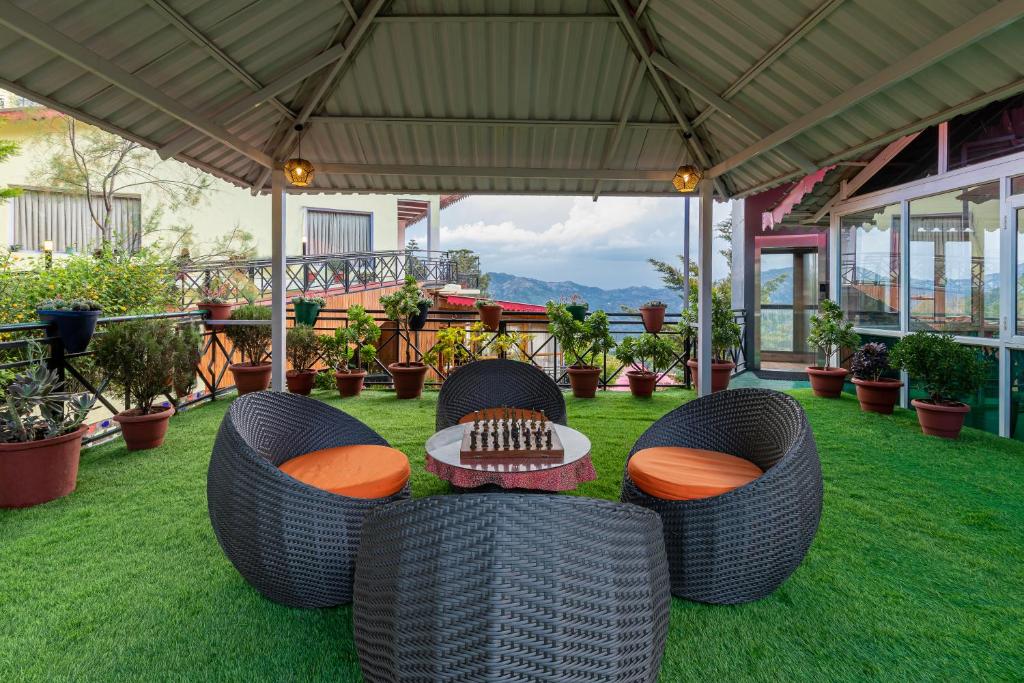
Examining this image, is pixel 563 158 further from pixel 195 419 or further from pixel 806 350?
pixel 806 350

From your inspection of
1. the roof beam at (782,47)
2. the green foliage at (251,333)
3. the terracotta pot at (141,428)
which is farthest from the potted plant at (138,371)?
the roof beam at (782,47)

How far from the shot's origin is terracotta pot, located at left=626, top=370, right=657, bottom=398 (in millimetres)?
6652

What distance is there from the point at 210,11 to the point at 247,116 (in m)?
1.48

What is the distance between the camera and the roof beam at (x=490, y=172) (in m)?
5.57

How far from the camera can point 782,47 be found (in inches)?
144

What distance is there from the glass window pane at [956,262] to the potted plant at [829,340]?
707mm

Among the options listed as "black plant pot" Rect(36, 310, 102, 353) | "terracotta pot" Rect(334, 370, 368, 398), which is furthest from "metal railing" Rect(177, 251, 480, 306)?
"black plant pot" Rect(36, 310, 102, 353)

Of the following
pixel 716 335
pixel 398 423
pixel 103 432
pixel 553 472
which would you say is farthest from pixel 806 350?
pixel 103 432

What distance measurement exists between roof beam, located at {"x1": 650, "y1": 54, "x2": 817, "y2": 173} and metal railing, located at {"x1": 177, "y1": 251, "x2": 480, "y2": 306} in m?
7.43

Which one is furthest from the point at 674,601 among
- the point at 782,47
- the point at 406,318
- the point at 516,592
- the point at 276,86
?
the point at 406,318

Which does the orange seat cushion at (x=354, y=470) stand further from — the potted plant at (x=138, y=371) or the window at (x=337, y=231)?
the window at (x=337, y=231)

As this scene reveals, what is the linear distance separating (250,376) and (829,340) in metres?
6.92

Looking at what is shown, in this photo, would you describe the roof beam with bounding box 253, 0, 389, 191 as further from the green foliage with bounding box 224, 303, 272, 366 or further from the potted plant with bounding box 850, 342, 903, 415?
the potted plant with bounding box 850, 342, 903, 415

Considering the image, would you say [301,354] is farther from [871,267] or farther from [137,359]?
[871,267]
